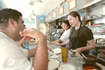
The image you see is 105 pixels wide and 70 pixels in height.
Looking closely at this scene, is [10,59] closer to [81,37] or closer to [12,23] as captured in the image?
[12,23]

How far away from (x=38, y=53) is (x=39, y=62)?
0.25 ft

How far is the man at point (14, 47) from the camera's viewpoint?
0.49m

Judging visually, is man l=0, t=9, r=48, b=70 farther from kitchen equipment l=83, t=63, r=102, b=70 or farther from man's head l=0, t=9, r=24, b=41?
kitchen equipment l=83, t=63, r=102, b=70

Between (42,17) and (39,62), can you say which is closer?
(39,62)

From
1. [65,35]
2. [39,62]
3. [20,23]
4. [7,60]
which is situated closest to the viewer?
[7,60]

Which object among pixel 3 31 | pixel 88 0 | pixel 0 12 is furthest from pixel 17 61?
pixel 88 0

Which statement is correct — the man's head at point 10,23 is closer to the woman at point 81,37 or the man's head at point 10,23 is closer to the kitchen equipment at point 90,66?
the kitchen equipment at point 90,66

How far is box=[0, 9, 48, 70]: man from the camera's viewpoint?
0.49m

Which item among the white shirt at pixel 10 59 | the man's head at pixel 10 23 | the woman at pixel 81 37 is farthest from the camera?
the woman at pixel 81 37

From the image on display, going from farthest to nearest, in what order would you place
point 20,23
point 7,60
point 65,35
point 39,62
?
point 65,35
point 20,23
point 39,62
point 7,60

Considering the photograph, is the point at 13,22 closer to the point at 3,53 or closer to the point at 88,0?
the point at 3,53

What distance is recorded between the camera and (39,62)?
62 cm

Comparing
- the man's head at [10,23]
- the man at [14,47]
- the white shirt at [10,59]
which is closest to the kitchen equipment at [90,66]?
the man at [14,47]

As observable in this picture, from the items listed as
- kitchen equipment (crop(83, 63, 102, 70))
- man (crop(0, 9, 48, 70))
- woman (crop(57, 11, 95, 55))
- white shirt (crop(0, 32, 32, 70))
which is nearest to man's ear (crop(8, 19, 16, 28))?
man (crop(0, 9, 48, 70))
